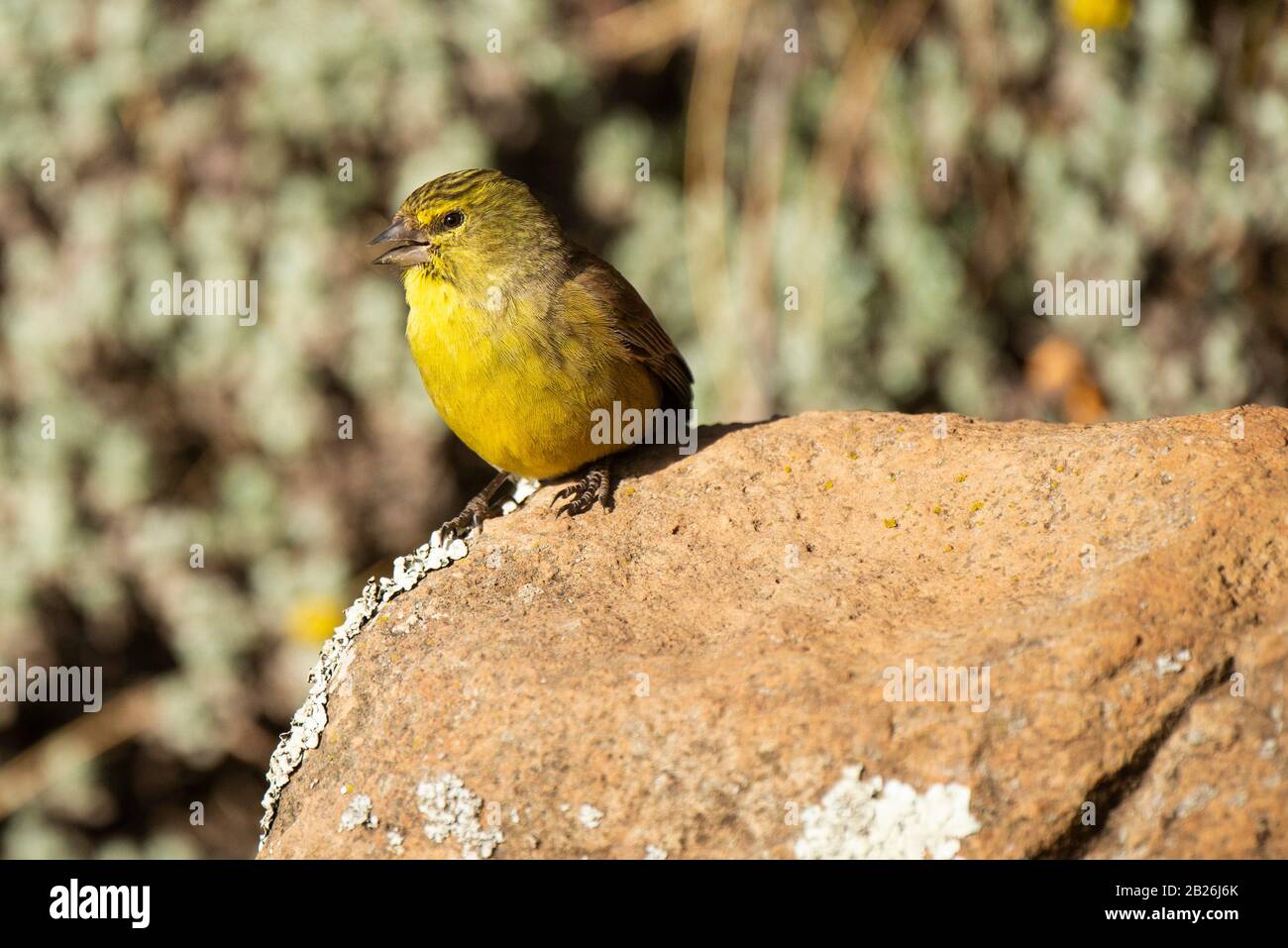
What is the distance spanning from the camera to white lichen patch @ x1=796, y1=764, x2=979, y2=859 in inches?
119

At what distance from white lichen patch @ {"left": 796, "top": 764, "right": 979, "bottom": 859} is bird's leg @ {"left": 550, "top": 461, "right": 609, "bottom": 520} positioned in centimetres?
157

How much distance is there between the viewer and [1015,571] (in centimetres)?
366

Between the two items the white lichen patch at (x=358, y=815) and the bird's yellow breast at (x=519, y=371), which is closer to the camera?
the white lichen patch at (x=358, y=815)

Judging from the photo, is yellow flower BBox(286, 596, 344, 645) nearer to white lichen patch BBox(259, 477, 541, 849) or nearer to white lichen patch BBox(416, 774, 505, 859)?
white lichen patch BBox(259, 477, 541, 849)

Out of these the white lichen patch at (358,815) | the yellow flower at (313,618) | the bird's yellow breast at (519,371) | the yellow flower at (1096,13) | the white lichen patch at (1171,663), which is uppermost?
the yellow flower at (1096,13)

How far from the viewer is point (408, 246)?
4887mm

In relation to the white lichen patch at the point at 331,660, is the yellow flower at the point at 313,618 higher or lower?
lower

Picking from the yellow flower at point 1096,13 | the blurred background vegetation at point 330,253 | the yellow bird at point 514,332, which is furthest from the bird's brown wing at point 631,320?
the yellow flower at point 1096,13

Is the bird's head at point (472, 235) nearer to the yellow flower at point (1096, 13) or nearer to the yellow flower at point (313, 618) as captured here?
the yellow flower at point (313, 618)

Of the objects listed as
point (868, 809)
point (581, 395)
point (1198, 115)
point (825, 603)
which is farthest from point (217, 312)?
point (1198, 115)

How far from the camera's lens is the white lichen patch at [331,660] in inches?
150

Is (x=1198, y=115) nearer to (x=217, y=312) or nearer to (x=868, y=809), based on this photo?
(x=217, y=312)

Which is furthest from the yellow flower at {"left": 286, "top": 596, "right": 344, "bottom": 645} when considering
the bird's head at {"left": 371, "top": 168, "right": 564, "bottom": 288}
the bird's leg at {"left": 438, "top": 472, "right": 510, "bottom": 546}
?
the bird's head at {"left": 371, "top": 168, "right": 564, "bottom": 288}

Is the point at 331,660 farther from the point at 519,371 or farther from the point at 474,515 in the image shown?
the point at 519,371
